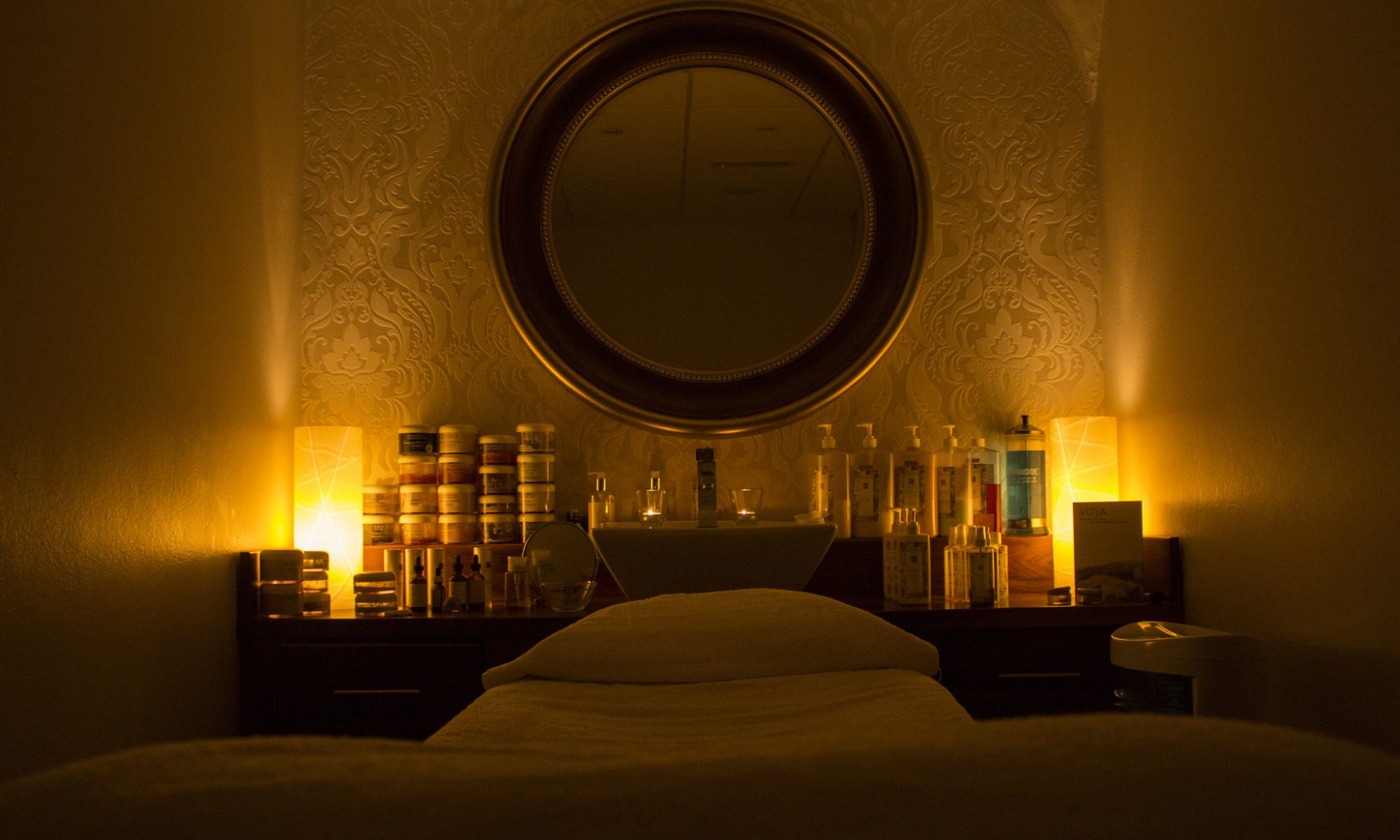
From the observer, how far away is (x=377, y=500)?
2.39 metres

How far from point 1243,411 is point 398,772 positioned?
193cm

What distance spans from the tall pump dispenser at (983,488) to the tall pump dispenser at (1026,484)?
38 mm

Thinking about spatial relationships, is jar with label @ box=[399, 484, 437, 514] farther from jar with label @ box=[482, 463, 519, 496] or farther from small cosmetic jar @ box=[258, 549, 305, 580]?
small cosmetic jar @ box=[258, 549, 305, 580]

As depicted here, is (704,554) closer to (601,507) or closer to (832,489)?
(601,507)

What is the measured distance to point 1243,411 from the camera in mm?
1966

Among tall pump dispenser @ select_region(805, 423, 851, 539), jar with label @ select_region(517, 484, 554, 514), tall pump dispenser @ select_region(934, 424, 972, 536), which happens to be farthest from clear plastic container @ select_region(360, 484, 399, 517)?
tall pump dispenser @ select_region(934, 424, 972, 536)

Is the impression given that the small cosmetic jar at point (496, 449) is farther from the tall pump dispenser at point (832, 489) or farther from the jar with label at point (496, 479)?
the tall pump dispenser at point (832, 489)

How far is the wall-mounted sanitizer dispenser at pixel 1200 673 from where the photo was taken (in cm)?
182

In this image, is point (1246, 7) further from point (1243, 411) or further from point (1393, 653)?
point (1393, 653)

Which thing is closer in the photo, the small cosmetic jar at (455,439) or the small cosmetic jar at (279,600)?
the small cosmetic jar at (279,600)

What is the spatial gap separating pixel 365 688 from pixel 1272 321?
1.93m

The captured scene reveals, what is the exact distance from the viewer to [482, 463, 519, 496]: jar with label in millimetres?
2400

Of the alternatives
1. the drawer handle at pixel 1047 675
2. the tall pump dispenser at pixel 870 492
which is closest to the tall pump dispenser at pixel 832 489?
the tall pump dispenser at pixel 870 492

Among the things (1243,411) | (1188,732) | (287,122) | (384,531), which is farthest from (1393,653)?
(287,122)
